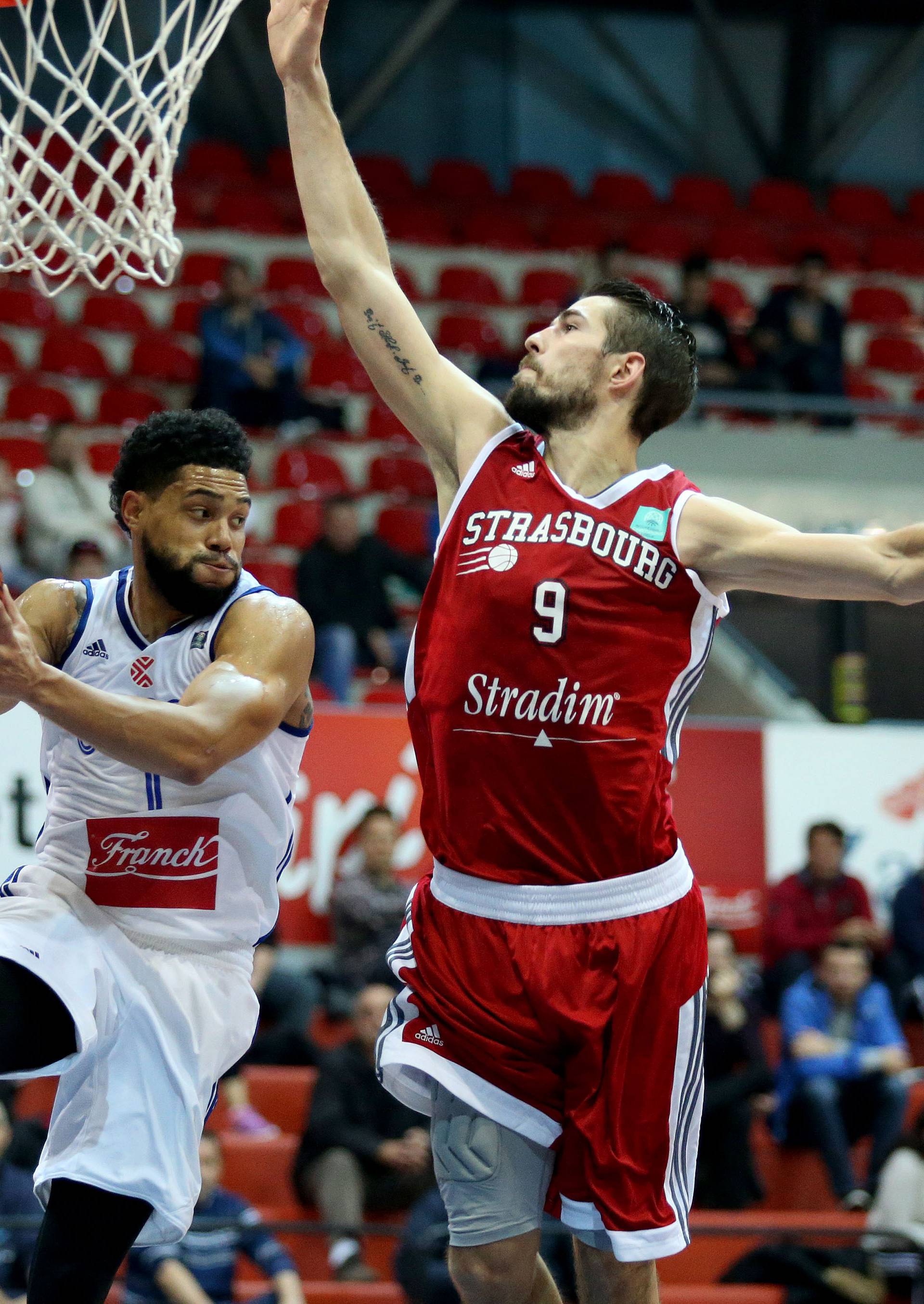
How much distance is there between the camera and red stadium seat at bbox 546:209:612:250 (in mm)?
16469

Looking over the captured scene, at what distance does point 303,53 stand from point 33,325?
993 cm

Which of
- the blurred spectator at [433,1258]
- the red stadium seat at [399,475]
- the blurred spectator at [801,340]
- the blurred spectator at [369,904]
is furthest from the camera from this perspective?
the blurred spectator at [801,340]

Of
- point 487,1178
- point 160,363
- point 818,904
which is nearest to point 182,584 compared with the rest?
point 487,1178

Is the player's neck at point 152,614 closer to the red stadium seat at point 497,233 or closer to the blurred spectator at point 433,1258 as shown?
the blurred spectator at point 433,1258

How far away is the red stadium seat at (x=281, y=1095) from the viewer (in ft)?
28.6

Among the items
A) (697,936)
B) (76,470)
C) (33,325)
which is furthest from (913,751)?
(33,325)

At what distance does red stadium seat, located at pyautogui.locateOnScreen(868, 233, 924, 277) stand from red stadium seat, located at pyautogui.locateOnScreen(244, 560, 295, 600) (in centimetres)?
857

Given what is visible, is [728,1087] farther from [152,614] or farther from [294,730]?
[152,614]

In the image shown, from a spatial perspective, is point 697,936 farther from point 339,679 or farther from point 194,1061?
point 339,679

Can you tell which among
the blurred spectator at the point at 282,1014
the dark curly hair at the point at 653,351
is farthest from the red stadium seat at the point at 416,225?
the dark curly hair at the point at 653,351

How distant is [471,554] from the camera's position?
401 cm

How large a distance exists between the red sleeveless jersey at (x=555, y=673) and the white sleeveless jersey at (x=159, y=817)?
45cm

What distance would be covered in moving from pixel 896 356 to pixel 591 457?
1224cm

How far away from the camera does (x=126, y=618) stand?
423 centimetres
